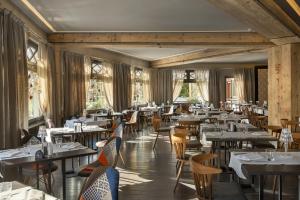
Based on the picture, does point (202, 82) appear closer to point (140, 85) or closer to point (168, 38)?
point (140, 85)

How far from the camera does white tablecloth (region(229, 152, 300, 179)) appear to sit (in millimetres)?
→ 3506

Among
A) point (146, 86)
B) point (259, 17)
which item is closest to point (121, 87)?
point (146, 86)

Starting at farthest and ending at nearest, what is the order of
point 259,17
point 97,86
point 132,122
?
point 97,86, point 132,122, point 259,17

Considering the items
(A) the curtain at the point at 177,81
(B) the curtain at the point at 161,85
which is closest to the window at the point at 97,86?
(B) the curtain at the point at 161,85

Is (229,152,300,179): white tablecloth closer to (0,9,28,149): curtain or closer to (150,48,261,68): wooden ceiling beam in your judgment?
(0,9,28,149): curtain

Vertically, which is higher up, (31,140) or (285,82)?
(285,82)

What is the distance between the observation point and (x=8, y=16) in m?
5.84

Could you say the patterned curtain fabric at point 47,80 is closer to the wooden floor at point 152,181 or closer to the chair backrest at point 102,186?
the wooden floor at point 152,181

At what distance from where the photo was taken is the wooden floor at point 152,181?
4.96 metres

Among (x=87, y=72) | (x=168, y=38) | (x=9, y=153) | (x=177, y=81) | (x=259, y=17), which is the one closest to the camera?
(x=9, y=153)

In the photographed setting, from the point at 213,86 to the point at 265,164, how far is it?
1689 centimetres

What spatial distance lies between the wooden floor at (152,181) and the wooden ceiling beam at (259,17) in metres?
2.63

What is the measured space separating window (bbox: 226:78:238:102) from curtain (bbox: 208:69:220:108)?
95cm

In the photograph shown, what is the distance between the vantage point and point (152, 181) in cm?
571
